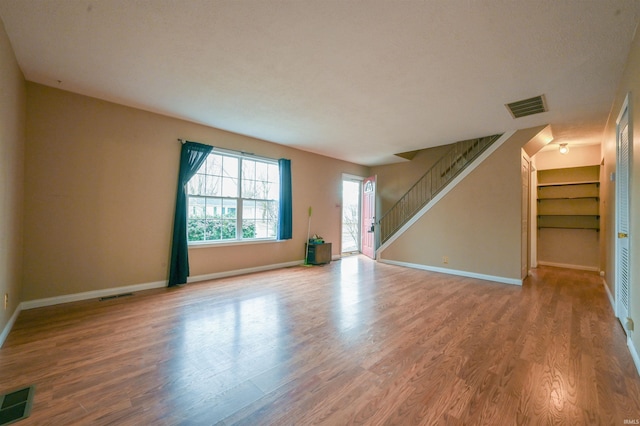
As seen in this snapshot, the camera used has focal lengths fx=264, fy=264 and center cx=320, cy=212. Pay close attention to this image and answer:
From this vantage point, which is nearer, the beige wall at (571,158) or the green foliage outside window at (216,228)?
the green foliage outside window at (216,228)

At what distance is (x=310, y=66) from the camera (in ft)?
9.09

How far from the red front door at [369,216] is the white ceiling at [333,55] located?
329cm

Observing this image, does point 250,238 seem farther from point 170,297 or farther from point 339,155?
point 339,155

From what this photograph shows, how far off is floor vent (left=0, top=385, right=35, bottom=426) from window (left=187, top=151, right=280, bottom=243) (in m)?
2.97

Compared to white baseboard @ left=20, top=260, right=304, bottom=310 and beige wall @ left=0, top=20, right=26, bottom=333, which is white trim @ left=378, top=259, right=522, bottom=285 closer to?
white baseboard @ left=20, top=260, right=304, bottom=310

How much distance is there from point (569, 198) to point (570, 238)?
3.01 ft

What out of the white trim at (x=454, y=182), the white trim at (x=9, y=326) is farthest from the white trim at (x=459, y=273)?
the white trim at (x=9, y=326)

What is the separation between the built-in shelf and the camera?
577cm

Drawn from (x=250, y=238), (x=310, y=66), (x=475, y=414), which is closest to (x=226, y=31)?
(x=310, y=66)

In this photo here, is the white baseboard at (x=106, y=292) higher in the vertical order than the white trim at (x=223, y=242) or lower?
lower

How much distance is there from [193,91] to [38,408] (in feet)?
10.7

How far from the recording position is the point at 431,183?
272 inches

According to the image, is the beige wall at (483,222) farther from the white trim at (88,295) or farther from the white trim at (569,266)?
the white trim at (88,295)

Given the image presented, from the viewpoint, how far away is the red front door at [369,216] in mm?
7216
